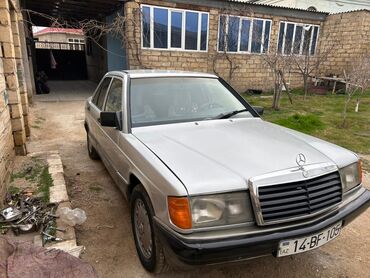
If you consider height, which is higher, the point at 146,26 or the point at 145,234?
the point at 146,26

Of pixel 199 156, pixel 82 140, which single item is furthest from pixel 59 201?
pixel 82 140

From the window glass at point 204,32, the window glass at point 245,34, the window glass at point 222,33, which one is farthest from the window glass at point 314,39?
the window glass at point 204,32

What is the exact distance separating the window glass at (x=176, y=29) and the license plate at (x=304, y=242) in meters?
11.0

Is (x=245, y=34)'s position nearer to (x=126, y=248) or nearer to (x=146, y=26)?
(x=146, y=26)

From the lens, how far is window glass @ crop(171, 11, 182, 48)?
11.6 m

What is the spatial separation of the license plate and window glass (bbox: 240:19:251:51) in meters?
12.2

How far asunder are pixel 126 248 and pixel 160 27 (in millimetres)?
10343

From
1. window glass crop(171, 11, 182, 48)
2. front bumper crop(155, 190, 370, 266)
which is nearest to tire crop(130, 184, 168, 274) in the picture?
front bumper crop(155, 190, 370, 266)

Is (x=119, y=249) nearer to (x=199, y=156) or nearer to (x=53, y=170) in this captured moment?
(x=199, y=156)

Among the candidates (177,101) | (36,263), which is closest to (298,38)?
(177,101)

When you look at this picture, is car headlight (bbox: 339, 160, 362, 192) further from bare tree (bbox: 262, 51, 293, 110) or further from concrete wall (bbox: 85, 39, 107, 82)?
concrete wall (bbox: 85, 39, 107, 82)

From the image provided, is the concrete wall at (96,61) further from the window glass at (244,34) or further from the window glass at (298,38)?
the window glass at (298,38)

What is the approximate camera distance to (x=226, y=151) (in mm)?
2312

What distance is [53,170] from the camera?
12.9 feet
